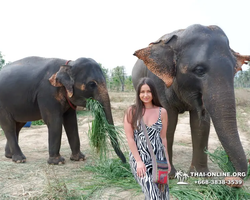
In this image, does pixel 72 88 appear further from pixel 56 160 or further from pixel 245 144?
pixel 245 144

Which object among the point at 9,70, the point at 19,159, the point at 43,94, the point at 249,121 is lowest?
A: the point at 249,121

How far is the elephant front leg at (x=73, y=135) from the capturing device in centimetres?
515

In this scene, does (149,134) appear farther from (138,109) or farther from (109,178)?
(109,178)

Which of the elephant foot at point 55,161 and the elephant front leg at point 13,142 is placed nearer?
the elephant foot at point 55,161

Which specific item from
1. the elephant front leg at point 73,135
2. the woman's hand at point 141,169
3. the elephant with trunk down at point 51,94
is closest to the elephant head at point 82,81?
the elephant with trunk down at point 51,94

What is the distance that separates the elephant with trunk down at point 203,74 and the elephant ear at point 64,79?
5.73ft

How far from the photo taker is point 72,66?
15.3 feet

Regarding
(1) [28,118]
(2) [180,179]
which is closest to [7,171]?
(1) [28,118]

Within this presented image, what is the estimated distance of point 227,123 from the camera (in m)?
2.46

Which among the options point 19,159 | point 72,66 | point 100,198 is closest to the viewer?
point 100,198

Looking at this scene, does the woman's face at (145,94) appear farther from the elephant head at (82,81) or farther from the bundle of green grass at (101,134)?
the elephant head at (82,81)

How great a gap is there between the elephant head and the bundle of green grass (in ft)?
1.39

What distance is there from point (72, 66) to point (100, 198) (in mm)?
2500

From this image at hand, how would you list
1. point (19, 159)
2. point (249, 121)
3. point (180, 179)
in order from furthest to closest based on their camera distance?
point (249, 121) < point (19, 159) < point (180, 179)
